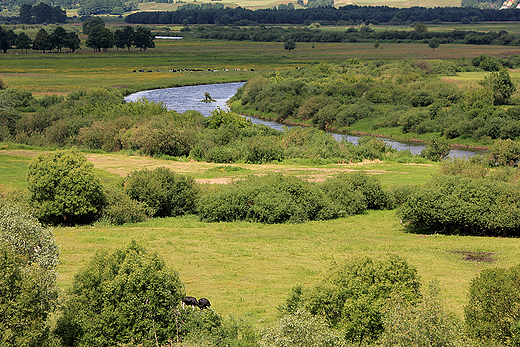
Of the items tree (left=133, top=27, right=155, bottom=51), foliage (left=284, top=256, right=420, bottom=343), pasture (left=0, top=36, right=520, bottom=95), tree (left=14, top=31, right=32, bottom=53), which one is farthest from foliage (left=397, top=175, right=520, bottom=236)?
tree (left=133, top=27, right=155, bottom=51)

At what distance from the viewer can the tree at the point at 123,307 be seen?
1519 cm

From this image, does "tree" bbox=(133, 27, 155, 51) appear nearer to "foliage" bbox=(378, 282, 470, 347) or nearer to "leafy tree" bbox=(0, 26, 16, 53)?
"leafy tree" bbox=(0, 26, 16, 53)

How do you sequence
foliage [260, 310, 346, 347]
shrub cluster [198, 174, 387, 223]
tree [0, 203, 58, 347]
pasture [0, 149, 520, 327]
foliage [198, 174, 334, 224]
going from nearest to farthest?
foliage [260, 310, 346, 347] < tree [0, 203, 58, 347] < pasture [0, 149, 520, 327] < foliage [198, 174, 334, 224] < shrub cluster [198, 174, 387, 223]

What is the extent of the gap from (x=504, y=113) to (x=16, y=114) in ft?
226

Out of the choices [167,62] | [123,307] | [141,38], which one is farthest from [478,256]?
[141,38]

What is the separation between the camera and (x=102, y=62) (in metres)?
152

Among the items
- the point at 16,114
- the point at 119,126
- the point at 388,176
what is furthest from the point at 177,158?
the point at 16,114

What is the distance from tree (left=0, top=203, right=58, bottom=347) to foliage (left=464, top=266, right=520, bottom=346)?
11.7 meters

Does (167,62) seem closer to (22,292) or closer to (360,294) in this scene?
(360,294)

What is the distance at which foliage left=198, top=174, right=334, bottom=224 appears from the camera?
115 feet

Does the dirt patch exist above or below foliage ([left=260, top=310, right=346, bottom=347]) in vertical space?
below

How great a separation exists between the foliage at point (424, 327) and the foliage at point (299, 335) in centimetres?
126

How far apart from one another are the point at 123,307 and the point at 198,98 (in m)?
96.2

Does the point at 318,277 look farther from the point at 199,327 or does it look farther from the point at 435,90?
the point at 435,90
